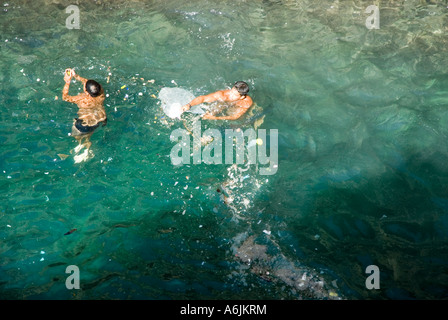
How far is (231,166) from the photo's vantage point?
6996 mm

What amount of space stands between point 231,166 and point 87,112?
9.40 ft

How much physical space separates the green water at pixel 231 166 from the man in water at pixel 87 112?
252mm

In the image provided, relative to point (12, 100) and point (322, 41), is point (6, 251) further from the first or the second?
point (322, 41)

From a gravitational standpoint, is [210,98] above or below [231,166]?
above

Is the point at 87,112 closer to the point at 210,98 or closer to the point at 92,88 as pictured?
A: the point at 92,88

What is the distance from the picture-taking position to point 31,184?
662 centimetres

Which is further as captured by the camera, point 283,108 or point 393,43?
point 393,43

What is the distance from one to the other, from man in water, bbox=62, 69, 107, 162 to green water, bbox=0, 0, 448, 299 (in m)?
0.25

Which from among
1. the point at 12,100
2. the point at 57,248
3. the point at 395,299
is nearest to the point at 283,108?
the point at 395,299

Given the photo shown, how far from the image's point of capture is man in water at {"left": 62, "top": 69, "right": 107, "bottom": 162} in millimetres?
6953

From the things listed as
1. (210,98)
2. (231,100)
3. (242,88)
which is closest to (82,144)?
(210,98)

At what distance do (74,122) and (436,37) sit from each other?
326 inches

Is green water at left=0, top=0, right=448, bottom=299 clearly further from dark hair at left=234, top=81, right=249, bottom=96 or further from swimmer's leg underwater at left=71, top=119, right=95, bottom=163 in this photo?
dark hair at left=234, top=81, right=249, bottom=96

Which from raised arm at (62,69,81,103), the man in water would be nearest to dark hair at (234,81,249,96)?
the man in water
